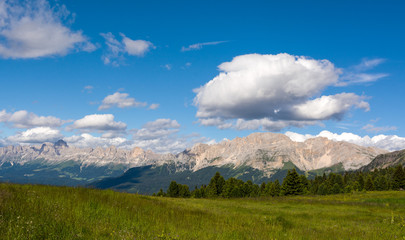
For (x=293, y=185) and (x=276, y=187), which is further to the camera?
(x=276, y=187)

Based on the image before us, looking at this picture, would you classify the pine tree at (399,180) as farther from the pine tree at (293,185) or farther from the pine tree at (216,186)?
the pine tree at (216,186)

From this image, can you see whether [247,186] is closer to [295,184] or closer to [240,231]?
[295,184]

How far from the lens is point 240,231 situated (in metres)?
8.96

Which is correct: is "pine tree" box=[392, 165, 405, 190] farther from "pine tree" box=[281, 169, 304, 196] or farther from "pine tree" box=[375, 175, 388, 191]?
"pine tree" box=[281, 169, 304, 196]

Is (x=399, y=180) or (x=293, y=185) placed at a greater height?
(x=399, y=180)

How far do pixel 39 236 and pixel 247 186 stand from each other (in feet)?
339

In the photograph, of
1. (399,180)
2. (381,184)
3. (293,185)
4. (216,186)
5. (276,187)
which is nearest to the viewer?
(293,185)

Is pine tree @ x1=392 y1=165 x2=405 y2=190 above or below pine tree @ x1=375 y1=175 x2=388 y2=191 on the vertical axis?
above

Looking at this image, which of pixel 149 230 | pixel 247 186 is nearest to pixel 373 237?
pixel 149 230

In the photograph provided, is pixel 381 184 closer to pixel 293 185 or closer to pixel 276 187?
pixel 276 187

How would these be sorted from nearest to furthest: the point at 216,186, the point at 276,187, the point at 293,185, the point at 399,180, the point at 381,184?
the point at 293,185
the point at 399,180
the point at 216,186
the point at 381,184
the point at 276,187

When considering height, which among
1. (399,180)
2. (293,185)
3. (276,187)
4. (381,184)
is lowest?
(276,187)

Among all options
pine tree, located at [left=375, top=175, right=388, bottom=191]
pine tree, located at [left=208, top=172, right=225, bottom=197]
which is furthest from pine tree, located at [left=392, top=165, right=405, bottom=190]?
pine tree, located at [left=208, top=172, right=225, bottom=197]

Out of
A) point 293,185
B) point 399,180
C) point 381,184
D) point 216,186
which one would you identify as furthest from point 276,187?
point 381,184
